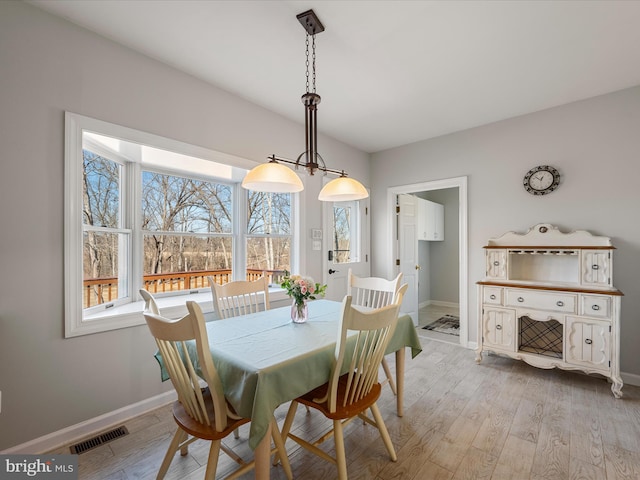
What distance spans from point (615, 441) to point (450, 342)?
76.0 inches

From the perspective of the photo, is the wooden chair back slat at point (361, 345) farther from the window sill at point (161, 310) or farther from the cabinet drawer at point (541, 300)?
the cabinet drawer at point (541, 300)

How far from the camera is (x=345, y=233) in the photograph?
4246 millimetres

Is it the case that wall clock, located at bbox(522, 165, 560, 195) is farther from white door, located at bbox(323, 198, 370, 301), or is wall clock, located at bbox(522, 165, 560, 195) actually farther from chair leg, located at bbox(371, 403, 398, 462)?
chair leg, located at bbox(371, 403, 398, 462)

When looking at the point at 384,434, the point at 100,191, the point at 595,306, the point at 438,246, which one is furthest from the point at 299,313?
the point at 438,246

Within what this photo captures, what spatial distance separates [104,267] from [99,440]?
1.19 meters

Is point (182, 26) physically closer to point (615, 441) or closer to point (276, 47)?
point (276, 47)

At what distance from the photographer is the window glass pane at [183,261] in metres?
2.69

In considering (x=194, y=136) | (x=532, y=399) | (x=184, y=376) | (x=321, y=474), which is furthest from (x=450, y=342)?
(x=194, y=136)

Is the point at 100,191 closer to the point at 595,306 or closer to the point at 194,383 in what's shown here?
the point at 194,383

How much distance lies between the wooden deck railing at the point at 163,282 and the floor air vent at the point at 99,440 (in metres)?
0.88

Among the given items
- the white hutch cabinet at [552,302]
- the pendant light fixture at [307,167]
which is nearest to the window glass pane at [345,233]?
the white hutch cabinet at [552,302]

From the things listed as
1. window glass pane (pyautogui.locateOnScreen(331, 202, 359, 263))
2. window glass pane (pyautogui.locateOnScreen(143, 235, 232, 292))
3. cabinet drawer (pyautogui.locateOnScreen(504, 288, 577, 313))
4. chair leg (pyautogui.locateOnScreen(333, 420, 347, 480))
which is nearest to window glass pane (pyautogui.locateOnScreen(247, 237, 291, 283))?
window glass pane (pyautogui.locateOnScreen(143, 235, 232, 292))

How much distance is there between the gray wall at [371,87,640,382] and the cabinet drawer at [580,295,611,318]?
1.37 ft

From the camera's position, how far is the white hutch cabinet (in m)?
2.57
